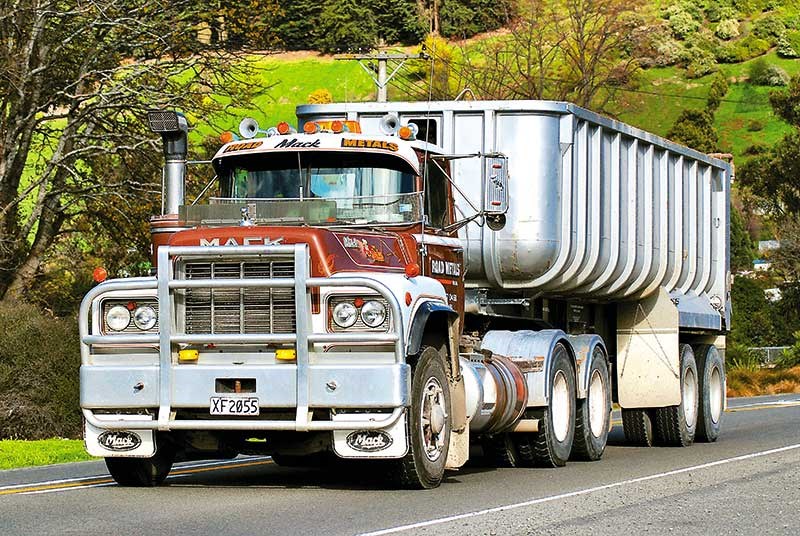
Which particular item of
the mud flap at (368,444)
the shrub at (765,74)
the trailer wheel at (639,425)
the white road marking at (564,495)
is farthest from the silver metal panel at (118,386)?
the shrub at (765,74)

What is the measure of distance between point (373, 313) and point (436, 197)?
7.39 ft

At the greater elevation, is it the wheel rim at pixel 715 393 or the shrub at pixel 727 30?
the shrub at pixel 727 30

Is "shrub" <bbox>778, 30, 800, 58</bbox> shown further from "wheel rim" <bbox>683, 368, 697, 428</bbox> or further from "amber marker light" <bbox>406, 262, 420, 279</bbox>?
"amber marker light" <bbox>406, 262, 420, 279</bbox>

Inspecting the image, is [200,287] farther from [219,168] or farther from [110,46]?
[110,46]

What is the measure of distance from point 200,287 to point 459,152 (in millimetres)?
4658

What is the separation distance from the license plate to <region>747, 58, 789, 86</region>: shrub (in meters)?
110

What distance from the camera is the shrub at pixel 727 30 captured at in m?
127

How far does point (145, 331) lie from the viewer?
1208 centimetres

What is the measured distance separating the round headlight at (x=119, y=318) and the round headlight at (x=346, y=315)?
5.63ft

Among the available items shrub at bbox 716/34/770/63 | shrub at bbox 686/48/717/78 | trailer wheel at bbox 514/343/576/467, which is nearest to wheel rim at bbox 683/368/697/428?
trailer wheel at bbox 514/343/576/467

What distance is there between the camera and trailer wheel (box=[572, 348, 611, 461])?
1666 cm

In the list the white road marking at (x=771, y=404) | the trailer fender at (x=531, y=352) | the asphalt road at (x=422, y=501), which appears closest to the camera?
the asphalt road at (x=422, y=501)

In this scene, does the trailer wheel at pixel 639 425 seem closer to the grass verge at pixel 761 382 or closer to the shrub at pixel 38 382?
the shrub at pixel 38 382

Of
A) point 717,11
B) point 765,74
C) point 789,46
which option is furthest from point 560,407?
point 717,11
